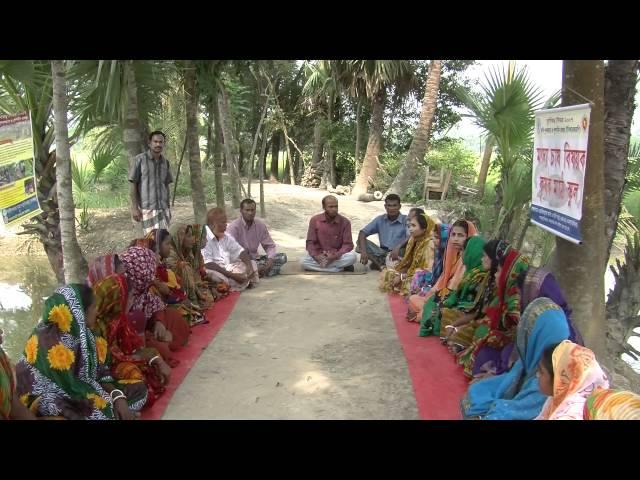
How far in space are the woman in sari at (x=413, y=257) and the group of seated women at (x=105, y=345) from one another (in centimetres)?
230

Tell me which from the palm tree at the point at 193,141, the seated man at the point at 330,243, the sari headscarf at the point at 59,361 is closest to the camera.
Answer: the sari headscarf at the point at 59,361

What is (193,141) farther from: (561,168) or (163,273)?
(561,168)

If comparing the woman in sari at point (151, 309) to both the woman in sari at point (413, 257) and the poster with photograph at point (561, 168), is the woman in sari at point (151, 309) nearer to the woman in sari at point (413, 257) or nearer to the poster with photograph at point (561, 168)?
the woman in sari at point (413, 257)

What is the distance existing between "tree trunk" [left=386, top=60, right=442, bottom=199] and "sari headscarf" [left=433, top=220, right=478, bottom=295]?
350 inches

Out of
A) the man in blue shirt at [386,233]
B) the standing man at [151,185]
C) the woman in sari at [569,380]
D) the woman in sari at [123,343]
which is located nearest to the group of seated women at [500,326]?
the woman in sari at [569,380]

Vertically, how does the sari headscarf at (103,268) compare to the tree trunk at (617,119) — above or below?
below

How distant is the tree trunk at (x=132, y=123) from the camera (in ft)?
18.0

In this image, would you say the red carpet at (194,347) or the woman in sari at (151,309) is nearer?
the red carpet at (194,347)

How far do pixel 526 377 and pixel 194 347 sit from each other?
101 inches

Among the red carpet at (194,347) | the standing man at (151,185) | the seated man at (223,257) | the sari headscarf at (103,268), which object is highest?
the standing man at (151,185)

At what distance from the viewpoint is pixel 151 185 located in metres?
5.98

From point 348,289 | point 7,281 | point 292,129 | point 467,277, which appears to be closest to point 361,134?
point 292,129

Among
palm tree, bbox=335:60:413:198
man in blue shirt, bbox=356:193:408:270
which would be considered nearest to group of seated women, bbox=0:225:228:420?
man in blue shirt, bbox=356:193:408:270

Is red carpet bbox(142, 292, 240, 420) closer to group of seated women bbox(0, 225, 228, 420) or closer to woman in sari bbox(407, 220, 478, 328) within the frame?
group of seated women bbox(0, 225, 228, 420)
